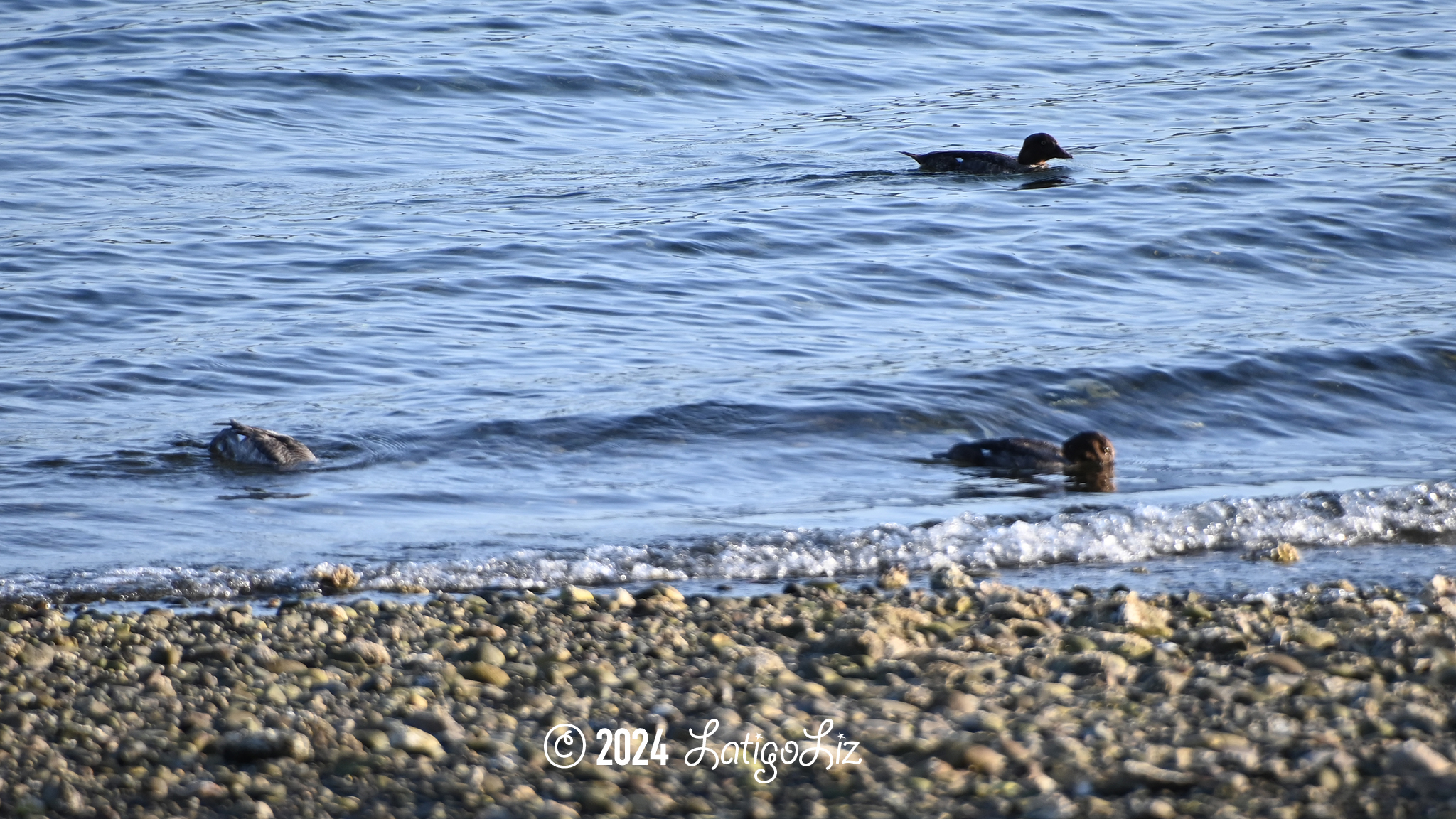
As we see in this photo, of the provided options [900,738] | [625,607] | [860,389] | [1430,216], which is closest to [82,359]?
[860,389]

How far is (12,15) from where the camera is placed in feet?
68.7

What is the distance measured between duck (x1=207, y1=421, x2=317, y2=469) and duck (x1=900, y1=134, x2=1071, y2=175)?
9.78 meters

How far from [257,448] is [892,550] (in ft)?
10.4

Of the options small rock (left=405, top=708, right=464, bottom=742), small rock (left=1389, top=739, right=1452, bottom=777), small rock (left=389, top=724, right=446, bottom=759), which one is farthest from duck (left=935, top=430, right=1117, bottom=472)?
small rock (left=389, top=724, right=446, bottom=759)

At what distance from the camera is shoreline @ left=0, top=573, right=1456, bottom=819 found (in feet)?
12.9

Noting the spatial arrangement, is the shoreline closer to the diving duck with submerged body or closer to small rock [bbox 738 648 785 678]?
small rock [bbox 738 648 785 678]

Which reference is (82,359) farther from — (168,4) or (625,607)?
(168,4)

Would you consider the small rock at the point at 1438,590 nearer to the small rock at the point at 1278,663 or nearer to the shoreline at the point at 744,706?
the shoreline at the point at 744,706

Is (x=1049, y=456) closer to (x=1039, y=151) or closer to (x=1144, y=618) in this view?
(x=1144, y=618)

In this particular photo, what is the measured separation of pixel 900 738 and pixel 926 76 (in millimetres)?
17853

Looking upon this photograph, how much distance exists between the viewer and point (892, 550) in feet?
22.0

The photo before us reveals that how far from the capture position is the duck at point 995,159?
53.5 feet

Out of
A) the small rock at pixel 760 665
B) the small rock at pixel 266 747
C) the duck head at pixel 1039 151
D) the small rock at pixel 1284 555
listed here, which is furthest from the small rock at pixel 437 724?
the duck head at pixel 1039 151

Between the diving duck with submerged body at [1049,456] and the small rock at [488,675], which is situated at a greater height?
the small rock at [488,675]
